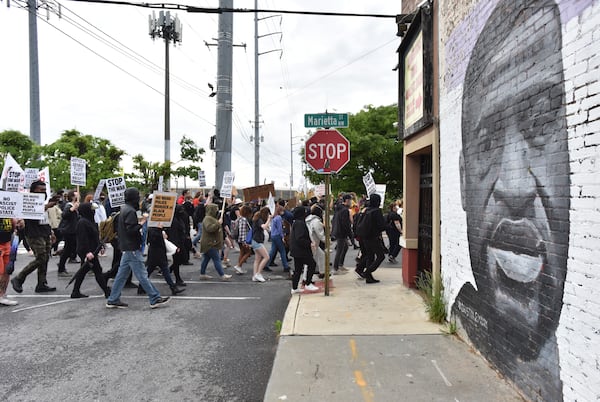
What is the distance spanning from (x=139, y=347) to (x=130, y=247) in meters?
1.86

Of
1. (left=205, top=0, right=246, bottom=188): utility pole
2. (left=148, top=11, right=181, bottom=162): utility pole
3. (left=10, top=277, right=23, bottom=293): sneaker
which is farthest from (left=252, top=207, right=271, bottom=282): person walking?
(left=148, top=11, right=181, bottom=162): utility pole

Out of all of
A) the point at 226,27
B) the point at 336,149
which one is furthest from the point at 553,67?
the point at 226,27

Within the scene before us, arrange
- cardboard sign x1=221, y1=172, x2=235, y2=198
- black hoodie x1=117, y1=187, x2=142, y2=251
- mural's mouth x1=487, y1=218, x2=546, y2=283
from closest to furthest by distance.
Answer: mural's mouth x1=487, y1=218, x2=546, y2=283 < black hoodie x1=117, y1=187, x2=142, y2=251 < cardboard sign x1=221, y1=172, x2=235, y2=198

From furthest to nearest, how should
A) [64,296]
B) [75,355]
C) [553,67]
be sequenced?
[64,296] < [75,355] < [553,67]

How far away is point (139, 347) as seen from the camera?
203 inches

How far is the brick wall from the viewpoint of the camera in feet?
9.25

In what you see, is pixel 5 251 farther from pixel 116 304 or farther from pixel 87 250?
pixel 116 304

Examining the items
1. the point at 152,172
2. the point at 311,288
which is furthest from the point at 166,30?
the point at 311,288

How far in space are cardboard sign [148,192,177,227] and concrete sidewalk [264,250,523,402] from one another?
260 cm

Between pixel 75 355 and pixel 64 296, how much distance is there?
10.4 feet

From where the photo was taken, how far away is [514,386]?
3707 millimetres

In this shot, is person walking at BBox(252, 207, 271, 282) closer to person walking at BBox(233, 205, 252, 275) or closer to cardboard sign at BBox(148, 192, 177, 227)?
person walking at BBox(233, 205, 252, 275)

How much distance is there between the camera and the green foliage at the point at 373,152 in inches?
1091

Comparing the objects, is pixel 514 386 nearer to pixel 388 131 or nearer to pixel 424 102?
pixel 424 102
